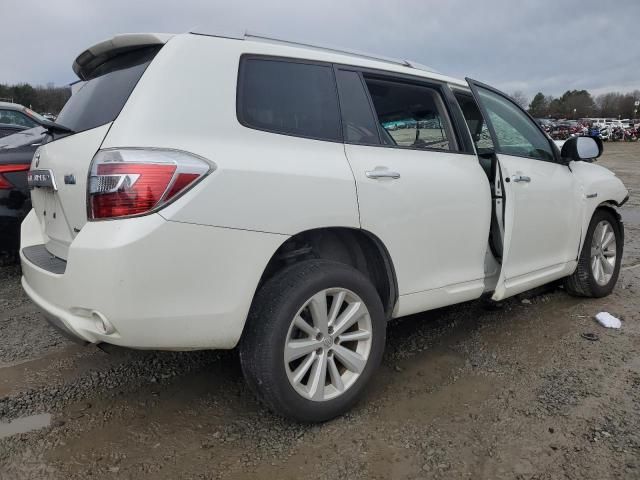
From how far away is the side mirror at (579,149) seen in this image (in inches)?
159

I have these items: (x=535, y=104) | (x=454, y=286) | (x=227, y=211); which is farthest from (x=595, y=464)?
(x=535, y=104)

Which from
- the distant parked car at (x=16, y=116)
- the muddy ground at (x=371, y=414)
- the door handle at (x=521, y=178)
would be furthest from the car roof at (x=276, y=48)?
the distant parked car at (x=16, y=116)

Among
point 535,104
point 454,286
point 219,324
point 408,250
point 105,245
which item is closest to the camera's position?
point 105,245

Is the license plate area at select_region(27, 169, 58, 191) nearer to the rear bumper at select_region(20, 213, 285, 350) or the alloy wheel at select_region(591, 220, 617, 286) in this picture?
the rear bumper at select_region(20, 213, 285, 350)

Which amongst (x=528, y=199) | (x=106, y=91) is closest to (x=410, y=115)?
(x=528, y=199)

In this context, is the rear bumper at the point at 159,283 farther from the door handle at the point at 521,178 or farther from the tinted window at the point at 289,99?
the door handle at the point at 521,178

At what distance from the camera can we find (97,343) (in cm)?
223

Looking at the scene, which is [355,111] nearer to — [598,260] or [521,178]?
[521,178]

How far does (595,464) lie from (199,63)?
2445 mm

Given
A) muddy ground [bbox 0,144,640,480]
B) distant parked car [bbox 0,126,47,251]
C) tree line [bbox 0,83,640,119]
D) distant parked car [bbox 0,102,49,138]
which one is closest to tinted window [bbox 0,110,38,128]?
distant parked car [bbox 0,102,49,138]

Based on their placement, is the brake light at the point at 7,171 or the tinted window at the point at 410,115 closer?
the tinted window at the point at 410,115

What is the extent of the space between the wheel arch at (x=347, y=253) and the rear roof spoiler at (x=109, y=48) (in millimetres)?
1096

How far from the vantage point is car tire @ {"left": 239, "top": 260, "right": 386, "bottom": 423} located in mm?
2309

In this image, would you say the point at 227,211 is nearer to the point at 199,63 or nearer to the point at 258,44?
the point at 199,63
